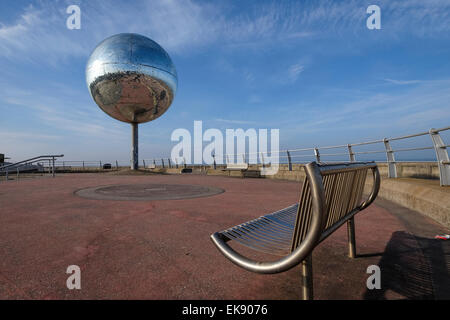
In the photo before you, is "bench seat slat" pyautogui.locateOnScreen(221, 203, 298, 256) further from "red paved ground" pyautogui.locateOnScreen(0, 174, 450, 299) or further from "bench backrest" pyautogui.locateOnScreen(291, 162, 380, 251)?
"red paved ground" pyautogui.locateOnScreen(0, 174, 450, 299)

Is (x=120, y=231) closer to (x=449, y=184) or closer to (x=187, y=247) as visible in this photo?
(x=187, y=247)

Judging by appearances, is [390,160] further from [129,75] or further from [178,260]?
[129,75]

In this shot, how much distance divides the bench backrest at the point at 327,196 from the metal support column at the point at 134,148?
570 inches

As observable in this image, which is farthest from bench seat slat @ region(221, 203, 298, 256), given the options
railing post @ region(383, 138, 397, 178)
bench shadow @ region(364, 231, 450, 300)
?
railing post @ region(383, 138, 397, 178)

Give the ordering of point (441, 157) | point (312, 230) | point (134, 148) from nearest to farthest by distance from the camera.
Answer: point (312, 230) → point (441, 157) → point (134, 148)

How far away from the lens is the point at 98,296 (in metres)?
1.44

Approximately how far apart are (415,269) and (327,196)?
122cm

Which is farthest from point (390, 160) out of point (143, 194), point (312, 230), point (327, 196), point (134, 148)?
point (134, 148)

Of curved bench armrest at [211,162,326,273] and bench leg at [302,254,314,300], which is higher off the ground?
curved bench armrest at [211,162,326,273]

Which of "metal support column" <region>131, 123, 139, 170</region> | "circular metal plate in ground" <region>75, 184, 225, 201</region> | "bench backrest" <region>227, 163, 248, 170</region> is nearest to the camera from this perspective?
"circular metal plate in ground" <region>75, 184, 225, 201</region>

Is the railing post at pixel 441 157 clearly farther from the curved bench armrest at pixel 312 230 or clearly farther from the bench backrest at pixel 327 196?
the curved bench armrest at pixel 312 230

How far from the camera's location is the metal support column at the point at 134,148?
14.7 metres

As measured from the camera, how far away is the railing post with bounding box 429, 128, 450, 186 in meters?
3.67

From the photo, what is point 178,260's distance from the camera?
1973 mm
